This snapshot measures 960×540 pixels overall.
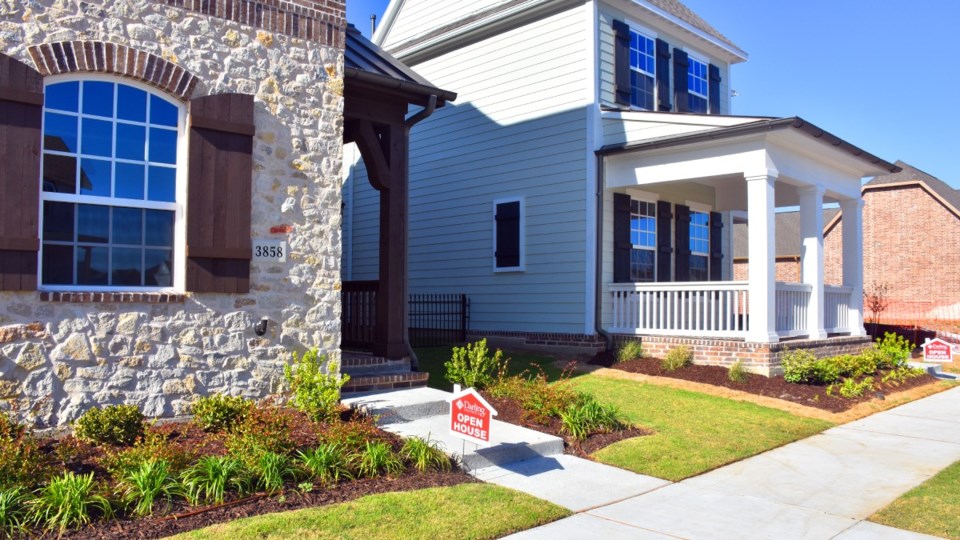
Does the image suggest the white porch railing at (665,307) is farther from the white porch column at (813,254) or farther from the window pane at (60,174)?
the window pane at (60,174)

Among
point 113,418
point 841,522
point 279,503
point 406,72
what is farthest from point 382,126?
point 841,522

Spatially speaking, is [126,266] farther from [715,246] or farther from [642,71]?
[715,246]

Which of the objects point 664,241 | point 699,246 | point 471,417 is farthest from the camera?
point 699,246

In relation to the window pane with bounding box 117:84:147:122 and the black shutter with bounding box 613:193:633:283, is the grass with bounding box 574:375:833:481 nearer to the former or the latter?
the black shutter with bounding box 613:193:633:283

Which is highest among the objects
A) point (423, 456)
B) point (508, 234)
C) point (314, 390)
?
point (508, 234)

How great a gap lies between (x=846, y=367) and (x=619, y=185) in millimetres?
4629

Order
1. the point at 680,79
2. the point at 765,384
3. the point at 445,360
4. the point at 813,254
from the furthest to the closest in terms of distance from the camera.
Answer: the point at 680,79 → the point at 813,254 → the point at 445,360 → the point at 765,384

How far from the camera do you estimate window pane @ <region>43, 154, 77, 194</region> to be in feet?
21.4

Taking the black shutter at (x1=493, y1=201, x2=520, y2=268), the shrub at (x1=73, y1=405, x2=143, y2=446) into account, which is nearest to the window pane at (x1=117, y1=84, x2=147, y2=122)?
the shrub at (x1=73, y1=405, x2=143, y2=446)

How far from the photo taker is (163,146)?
716 centimetres

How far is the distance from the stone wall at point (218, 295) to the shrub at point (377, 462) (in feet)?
6.56

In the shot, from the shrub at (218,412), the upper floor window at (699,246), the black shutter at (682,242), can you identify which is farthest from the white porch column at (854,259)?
the shrub at (218,412)

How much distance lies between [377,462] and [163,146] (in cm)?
363

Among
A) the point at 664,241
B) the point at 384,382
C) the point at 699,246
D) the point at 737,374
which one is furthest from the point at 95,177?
the point at 699,246
